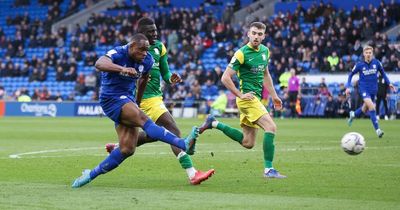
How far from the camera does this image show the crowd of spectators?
40.2 meters

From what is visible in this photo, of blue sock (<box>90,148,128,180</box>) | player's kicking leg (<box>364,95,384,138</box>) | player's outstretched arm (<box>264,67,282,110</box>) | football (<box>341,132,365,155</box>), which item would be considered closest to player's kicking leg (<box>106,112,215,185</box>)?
blue sock (<box>90,148,128,180</box>)

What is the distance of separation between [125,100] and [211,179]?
1.97 m

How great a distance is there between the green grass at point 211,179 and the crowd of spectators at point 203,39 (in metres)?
19.3

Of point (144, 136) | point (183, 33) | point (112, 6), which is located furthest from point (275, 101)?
point (112, 6)

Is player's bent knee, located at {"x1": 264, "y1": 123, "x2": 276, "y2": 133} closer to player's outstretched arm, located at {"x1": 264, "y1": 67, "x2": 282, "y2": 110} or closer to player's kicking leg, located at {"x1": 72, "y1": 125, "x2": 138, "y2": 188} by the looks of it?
player's outstretched arm, located at {"x1": 264, "y1": 67, "x2": 282, "y2": 110}

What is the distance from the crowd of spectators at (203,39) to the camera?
1582 inches

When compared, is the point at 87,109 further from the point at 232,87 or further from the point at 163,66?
the point at 232,87

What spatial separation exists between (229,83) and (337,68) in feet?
90.1

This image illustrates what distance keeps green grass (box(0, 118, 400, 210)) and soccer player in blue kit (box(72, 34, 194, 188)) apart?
492mm

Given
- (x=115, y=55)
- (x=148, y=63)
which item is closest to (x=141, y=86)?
(x=148, y=63)

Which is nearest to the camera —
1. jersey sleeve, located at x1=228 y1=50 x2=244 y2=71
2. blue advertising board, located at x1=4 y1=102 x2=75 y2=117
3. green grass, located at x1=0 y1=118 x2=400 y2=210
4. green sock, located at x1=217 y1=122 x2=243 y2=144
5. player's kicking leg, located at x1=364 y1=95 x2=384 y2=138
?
green grass, located at x1=0 y1=118 x2=400 y2=210

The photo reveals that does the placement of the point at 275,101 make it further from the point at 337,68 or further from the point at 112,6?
the point at 112,6

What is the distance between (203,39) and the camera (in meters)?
47.5

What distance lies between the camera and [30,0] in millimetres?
59688
